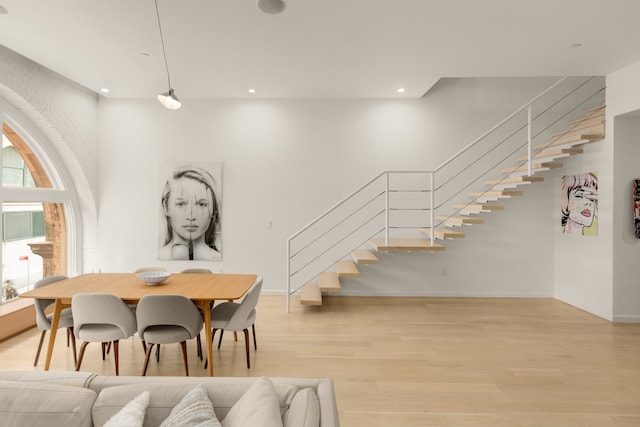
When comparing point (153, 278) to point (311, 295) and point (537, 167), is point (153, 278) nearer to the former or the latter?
point (311, 295)

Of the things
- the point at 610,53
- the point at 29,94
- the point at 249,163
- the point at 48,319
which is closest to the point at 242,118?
the point at 249,163

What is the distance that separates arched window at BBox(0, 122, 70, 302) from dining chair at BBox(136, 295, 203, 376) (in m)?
2.61

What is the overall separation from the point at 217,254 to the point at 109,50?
2940mm

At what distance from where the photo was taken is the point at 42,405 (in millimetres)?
1290

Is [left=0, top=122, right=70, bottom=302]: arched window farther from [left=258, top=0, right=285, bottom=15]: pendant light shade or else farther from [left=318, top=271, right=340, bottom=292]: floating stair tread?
[left=318, top=271, right=340, bottom=292]: floating stair tread

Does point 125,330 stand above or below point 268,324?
above

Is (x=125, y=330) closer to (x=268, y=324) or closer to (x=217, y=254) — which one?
(x=268, y=324)

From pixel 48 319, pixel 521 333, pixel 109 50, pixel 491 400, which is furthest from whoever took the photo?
pixel 521 333

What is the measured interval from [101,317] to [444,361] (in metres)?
2.89

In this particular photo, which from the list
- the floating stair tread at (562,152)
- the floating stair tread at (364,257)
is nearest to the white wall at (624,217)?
the floating stair tread at (562,152)

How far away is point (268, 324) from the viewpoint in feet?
13.0

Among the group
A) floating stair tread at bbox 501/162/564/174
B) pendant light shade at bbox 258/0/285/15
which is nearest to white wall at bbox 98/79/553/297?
floating stair tread at bbox 501/162/564/174

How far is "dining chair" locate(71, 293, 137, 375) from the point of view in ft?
8.30

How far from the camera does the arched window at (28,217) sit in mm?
3908
